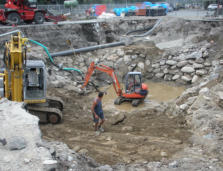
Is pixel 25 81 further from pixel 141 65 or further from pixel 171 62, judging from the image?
pixel 171 62

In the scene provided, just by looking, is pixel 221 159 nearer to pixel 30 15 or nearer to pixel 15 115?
pixel 15 115

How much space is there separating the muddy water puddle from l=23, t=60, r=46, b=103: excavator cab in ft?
15.2

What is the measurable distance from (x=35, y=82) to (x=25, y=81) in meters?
0.37

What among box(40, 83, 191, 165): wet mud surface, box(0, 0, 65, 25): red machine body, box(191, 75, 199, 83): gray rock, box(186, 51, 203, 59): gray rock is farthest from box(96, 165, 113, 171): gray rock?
box(0, 0, 65, 25): red machine body

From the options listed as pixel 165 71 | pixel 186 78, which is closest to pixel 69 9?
pixel 165 71

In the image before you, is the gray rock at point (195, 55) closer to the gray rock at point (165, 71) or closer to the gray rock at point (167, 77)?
the gray rock at point (165, 71)

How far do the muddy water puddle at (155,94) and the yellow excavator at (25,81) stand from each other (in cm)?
345

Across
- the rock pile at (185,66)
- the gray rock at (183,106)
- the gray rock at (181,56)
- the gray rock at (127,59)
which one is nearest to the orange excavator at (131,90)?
the gray rock at (183,106)

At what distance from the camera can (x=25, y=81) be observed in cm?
1015

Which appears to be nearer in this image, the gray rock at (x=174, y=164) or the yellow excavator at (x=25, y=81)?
the gray rock at (x=174, y=164)

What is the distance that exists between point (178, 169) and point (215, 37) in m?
14.1

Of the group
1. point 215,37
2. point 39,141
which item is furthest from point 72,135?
point 215,37

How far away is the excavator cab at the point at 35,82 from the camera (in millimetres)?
10031

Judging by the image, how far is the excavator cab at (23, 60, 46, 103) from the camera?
10.0 m
